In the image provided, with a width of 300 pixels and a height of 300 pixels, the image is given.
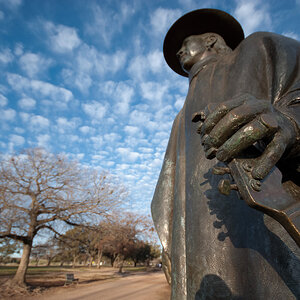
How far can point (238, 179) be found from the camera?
688 mm

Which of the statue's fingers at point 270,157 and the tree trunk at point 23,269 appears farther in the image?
the tree trunk at point 23,269

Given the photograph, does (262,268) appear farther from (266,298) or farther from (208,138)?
(208,138)

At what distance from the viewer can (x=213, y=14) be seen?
6.78 feet

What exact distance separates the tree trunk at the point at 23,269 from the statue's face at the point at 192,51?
16314 millimetres

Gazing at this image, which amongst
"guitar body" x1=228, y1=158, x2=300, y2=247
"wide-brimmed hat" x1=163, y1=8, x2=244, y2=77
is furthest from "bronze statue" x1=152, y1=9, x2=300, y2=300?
"wide-brimmed hat" x1=163, y1=8, x2=244, y2=77

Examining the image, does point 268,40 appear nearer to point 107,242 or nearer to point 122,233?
point 122,233

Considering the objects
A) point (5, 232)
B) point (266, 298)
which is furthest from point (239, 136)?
point (5, 232)

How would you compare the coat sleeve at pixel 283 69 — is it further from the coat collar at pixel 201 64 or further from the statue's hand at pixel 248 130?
the coat collar at pixel 201 64

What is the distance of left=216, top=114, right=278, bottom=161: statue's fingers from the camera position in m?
0.70

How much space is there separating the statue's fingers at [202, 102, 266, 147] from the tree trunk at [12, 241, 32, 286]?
55.4ft

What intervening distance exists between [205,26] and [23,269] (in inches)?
662

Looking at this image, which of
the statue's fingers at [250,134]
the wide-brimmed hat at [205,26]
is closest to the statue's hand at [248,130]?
the statue's fingers at [250,134]

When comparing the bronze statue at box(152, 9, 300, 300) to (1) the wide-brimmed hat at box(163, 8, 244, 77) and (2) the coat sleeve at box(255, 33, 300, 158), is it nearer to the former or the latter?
(2) the coat sleeve at box(255, 33, 300, 158)

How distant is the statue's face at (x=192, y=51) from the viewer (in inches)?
78.6
